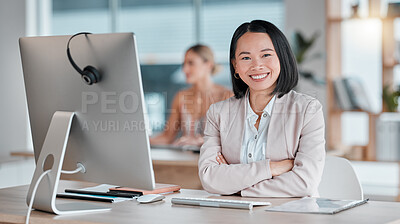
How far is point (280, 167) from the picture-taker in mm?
1909

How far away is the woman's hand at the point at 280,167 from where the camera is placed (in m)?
1.90

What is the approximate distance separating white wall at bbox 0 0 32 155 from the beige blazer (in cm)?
403

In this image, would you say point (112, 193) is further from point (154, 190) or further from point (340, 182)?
point (340, 182)

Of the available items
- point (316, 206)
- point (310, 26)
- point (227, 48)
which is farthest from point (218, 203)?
point (227, 48)

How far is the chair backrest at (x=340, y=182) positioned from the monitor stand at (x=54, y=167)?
0.91 m

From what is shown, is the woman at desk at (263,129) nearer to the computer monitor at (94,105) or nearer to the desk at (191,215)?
the desk at (191,215)

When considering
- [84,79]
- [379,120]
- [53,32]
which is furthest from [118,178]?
[53,32]

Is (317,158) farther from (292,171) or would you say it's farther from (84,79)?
(84,79)

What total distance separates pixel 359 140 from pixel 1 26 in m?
3.62

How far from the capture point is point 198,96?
4227mm

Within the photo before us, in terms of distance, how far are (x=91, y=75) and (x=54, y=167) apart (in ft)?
0.98

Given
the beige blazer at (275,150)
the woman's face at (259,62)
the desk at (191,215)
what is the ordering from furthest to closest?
the woman's face at (259,62)
the beige blazer at (275,150)
the desk at (191,215)

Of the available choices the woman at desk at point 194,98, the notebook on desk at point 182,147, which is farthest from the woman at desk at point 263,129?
the woman at desk at point 194,98

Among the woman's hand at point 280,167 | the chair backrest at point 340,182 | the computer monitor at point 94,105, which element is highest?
the computer monitor at point 94,105
